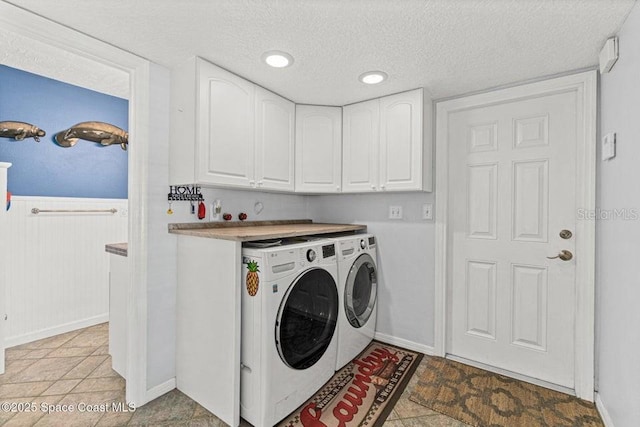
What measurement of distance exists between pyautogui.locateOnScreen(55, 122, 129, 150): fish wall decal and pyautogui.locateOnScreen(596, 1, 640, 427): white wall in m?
3.77

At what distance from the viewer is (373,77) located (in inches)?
77.6

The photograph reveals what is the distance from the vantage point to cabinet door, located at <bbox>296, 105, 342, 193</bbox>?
2.46 metres

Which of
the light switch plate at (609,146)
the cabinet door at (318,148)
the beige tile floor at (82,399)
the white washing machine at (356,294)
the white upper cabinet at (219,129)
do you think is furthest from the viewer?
the cabinet door at (318,148)

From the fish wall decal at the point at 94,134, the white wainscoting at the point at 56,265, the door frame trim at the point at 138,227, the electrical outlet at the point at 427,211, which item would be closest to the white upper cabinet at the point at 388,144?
the electrical outlet at the point at 427,211

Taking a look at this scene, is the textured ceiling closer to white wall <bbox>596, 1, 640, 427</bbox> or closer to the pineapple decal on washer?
white wall <bbox>596, 1, 640, 427</bbox>

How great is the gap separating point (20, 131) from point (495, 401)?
3.99 metres

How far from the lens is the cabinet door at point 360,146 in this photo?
2.35 m

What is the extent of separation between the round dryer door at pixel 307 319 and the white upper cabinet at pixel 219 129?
30.7 inches

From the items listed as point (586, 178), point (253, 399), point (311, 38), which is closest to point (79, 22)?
point (311, 38)

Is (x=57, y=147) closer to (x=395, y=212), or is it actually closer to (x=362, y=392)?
(x=395, y=212)

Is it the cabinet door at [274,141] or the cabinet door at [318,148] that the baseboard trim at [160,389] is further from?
the cabinet door at [318,148]

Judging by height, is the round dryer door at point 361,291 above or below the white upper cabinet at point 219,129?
below

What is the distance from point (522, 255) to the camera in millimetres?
2064

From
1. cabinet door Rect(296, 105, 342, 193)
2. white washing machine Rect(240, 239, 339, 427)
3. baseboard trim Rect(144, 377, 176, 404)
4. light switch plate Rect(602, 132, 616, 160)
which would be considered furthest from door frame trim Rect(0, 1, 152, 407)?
light switch plate Rect(602, 132, 616, 160)
